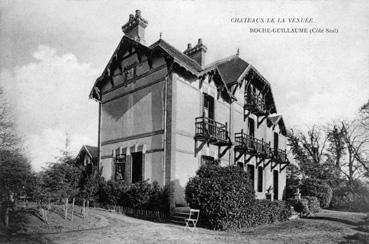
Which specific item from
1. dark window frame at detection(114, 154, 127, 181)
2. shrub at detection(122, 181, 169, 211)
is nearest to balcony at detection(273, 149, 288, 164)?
dark window frame at detection(114, 154, 127, 181)

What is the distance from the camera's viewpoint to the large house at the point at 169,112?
14305 millimetres

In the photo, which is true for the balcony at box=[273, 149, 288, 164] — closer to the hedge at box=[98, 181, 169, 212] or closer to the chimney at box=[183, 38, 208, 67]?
the chimney at box=[183, 38, 208, 67]

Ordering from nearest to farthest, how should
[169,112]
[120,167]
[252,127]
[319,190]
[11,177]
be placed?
[11,177] < [169,112] < [120,167] < [252,127] < [319,190]

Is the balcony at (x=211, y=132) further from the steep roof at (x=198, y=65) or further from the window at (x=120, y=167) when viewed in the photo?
the window at (x=120, y=167)

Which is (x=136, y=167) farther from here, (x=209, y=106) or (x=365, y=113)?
(x=365, y=113)

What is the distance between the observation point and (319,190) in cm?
2608

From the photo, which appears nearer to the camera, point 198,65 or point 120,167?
point 120,167

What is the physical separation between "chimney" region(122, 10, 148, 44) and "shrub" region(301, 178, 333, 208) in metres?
19.6

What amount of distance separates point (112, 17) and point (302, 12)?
6.08m

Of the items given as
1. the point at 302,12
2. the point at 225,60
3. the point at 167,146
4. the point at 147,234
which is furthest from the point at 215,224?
the point at 225,60

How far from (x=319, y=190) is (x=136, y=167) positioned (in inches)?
707

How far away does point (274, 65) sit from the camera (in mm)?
12266

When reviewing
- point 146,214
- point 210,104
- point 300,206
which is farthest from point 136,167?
point 300,206

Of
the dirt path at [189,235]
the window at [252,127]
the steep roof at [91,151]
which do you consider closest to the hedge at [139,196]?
the dirt path at [189,235]
